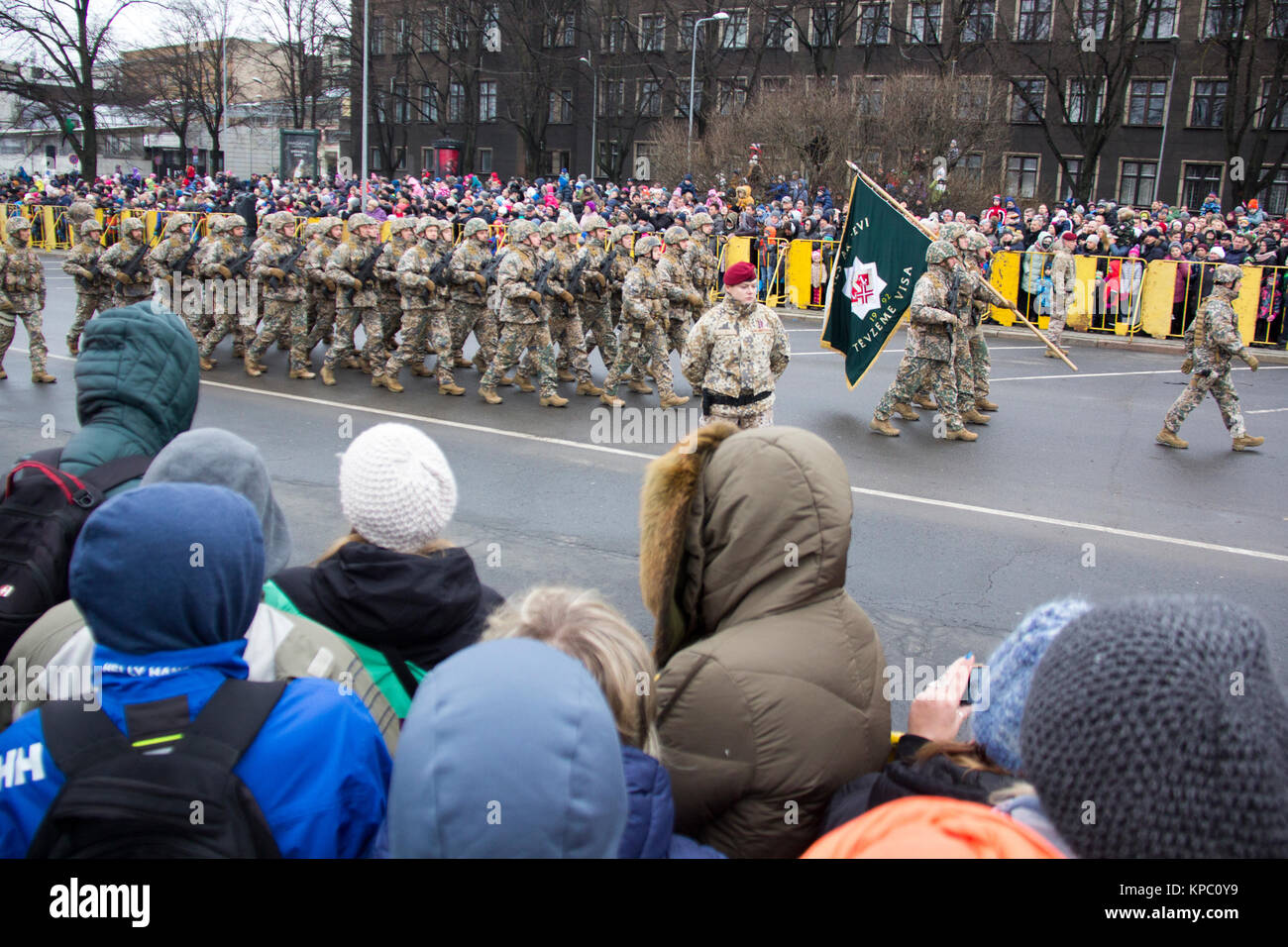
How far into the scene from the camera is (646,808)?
184cm

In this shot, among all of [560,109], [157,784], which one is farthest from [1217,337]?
[560,109]

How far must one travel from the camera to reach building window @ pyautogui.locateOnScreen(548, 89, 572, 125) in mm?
57438

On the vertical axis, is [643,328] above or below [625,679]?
below

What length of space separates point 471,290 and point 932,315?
556 centimetres

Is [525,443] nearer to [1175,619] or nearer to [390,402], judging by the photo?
[390,402]

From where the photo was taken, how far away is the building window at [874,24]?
47031mm

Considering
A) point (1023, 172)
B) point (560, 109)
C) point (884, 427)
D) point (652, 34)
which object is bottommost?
point (884, 427)

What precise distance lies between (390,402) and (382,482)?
9287 millimetres

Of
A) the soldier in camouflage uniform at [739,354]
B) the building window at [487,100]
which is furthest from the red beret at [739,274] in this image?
the building window at [487,100]

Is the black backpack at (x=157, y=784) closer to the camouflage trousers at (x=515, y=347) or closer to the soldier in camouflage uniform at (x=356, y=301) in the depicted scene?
the camouflage trousers at (x=515, y=347)

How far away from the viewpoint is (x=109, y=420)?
3.68m

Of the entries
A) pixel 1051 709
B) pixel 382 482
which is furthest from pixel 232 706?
pixel 1051 709

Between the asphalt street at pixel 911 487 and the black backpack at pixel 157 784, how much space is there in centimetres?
352

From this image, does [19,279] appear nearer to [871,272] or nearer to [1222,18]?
[871,272]
